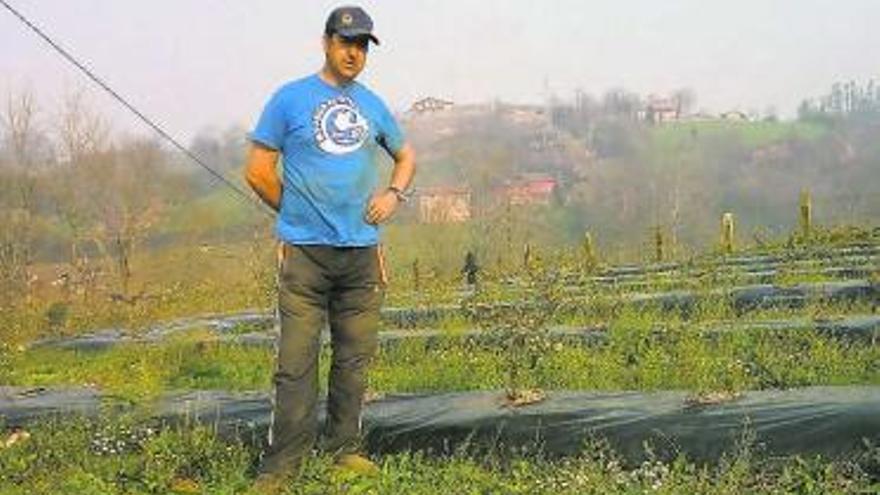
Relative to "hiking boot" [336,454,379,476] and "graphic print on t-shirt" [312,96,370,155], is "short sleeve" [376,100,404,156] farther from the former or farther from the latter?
"hiking boot" [336,454,379,476]

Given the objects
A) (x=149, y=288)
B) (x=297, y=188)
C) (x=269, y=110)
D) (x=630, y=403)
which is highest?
(x=269, y=110)

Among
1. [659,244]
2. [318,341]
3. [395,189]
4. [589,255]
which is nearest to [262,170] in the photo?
[395,189]

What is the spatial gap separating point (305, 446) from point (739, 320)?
4373 mm

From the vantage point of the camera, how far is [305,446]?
3861mm

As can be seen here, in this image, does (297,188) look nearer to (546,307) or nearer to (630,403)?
Answer: (630,403)

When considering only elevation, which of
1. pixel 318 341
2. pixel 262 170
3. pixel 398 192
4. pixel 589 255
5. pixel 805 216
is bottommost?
pixel 589 255

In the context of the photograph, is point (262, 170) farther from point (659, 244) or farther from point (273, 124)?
point (659, 244)

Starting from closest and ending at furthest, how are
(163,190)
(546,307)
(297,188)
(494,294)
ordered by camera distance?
(297,188)
(546,307)
(494,294)
(163,190)

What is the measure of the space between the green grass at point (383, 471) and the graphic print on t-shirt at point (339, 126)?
126cm

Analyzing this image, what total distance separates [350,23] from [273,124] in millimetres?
498

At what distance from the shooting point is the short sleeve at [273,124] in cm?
385

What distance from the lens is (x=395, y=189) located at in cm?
408

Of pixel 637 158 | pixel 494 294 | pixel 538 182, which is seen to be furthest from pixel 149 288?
pixel 637 158

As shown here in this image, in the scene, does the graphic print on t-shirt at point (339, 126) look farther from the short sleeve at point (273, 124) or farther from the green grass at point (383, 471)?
the green grass at point (383, 471)
